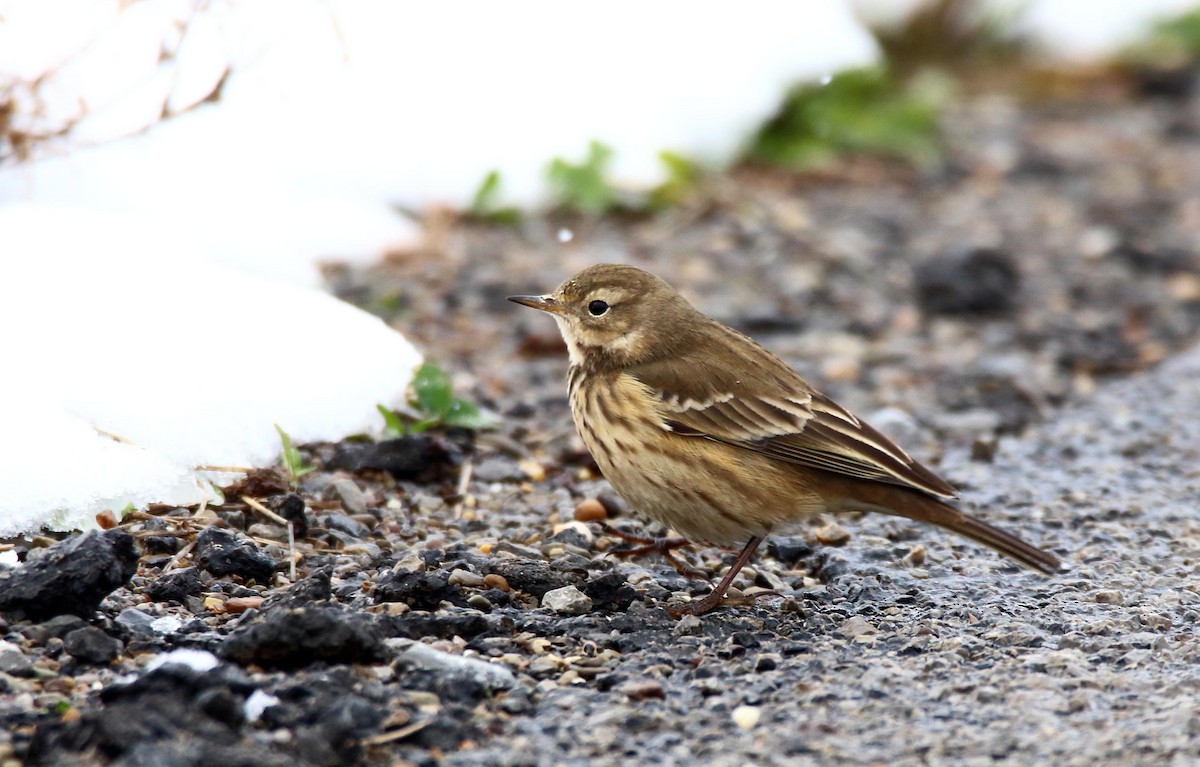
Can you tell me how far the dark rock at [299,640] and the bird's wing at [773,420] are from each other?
159 centimetres

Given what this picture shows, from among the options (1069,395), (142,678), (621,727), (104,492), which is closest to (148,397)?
(104,492)

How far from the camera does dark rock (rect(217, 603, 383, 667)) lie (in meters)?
3.88

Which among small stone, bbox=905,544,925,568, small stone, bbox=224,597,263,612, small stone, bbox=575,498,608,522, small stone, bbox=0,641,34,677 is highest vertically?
small stone, bbox=905,544,925,568

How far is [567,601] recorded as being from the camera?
15.4 ft

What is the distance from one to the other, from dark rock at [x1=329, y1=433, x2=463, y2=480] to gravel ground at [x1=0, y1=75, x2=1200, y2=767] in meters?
0.01

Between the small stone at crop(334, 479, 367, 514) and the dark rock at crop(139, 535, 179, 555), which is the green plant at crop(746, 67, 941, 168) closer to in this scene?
the small stone at crop(334, 479, 367, 514)

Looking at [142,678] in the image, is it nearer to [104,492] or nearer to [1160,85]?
[104,492]

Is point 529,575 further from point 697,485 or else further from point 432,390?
point 432,390

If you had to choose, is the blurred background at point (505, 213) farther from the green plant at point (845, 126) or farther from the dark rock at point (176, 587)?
the dark rock at point (176, 587)

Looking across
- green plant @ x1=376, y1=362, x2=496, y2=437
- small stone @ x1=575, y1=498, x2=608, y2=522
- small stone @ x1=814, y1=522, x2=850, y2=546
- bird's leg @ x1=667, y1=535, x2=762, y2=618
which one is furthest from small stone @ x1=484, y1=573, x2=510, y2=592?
small stone @ x1=814, y1=522, x2=850, y2=546

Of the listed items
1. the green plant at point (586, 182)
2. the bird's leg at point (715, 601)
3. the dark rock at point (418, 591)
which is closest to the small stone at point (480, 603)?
the dark rock at point (418, 591)

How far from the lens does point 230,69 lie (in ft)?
21.6

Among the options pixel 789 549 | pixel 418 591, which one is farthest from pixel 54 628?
pixel 789 549

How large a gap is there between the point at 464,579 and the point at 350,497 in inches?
35.0
